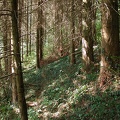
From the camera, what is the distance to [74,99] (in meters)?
8.43

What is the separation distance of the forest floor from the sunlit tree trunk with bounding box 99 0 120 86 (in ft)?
1.72

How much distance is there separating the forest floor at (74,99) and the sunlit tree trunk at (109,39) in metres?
0.52

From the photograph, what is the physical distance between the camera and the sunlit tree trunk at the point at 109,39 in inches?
290

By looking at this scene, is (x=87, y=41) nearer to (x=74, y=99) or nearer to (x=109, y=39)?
(x=109, y=39)

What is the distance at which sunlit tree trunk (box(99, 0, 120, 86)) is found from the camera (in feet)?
24.2

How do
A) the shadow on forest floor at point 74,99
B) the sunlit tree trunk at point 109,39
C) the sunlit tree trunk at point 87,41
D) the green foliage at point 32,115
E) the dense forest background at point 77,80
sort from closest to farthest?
the dense forest background at point 77,80 → the shadow on forest floor at point 74,99 → the sunlit tree trunk at point 109,39 → the green foliage at point 32,115 → the sunlit tree trunk at point 87,41

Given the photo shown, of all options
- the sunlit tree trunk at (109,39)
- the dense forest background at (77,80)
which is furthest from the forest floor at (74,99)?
the sunlit tree trunk at (109,39)

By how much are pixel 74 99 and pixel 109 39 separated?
9.65 feet

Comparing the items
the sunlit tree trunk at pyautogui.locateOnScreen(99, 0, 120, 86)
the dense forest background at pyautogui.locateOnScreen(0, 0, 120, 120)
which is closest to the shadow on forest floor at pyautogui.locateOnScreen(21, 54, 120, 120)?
the dense forest background at pyautogui.locateOnScreen(0, 0, 120, 120)

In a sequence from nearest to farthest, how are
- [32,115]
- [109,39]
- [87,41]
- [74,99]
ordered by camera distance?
[109,39] < [74,99] < [32,115] < [87,41]

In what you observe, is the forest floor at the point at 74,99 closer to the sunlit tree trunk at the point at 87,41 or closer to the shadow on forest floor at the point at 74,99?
the shadow on forest floor at the point at 74,99

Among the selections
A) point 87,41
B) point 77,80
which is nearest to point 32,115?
point 77,80

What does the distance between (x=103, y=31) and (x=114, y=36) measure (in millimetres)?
459

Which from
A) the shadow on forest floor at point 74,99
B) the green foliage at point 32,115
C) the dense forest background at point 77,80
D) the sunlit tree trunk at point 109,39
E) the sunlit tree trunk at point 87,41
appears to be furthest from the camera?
the sunlit tree trunk at point 87,41
